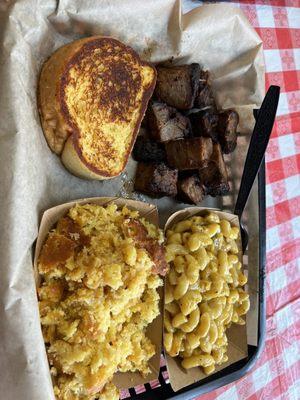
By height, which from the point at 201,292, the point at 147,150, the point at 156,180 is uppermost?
the point at 147,150

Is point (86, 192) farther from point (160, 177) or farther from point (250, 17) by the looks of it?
point (250, 17)

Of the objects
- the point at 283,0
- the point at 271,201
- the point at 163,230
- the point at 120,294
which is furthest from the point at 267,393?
the point at 283,0

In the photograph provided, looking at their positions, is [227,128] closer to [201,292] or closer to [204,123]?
[204,123]

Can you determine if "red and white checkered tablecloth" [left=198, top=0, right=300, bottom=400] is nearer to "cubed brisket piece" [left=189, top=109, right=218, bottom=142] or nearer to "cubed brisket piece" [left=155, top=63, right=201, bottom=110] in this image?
"cubed brisket piece" [left=189, top=109, right=218, bottom=142]

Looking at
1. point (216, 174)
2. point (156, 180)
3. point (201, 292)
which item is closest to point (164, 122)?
point (156, 180)

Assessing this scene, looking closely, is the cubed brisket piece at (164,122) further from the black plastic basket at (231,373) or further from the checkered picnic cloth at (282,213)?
the checkered picnic cloth at (282,213)

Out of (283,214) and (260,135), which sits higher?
(260,135)

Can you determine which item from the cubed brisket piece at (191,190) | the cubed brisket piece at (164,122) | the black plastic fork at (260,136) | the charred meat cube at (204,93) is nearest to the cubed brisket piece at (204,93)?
the charred meat cube at (204,93)
